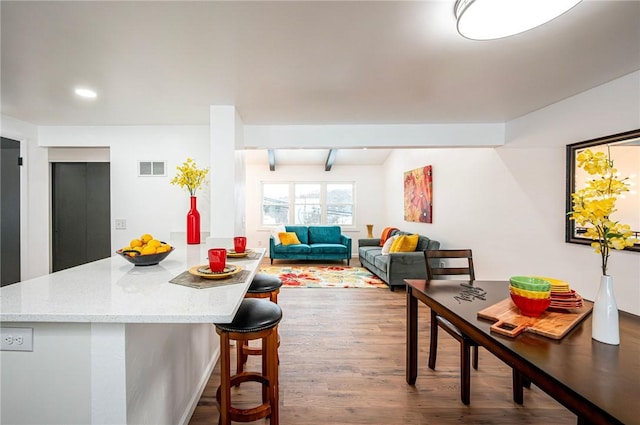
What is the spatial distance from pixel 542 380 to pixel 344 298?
129 inches

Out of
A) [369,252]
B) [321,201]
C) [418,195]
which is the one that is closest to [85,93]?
[369,252]

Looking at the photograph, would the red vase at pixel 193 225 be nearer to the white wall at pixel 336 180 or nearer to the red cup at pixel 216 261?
the red cup at pixel 216 261

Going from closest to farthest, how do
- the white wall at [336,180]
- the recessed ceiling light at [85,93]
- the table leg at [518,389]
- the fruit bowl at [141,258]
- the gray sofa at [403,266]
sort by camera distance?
the fruit bowl at [141,258]
the table leg at [518,389]
the recessed ceiling light at [85,93]
the gray sofa at [403,266]
the white wall at [336,180]

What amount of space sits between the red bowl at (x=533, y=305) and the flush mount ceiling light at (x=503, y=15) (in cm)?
119

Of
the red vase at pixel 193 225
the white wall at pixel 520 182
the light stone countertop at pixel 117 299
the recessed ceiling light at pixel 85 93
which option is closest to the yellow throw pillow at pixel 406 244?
the white wall at pixel 520 182

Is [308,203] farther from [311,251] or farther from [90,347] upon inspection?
[90,347]

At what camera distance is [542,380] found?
0.94 m

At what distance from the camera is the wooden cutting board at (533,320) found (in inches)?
46.4

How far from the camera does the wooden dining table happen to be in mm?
784

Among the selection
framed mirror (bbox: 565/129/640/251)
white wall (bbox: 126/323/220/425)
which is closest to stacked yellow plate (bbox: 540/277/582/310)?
framed mirror (bbox: 565/129/640/251)

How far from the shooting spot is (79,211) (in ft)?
A: 15.2

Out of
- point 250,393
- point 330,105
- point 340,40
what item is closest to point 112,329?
point 250,393

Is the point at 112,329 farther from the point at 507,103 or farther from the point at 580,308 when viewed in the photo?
the point at 507,103

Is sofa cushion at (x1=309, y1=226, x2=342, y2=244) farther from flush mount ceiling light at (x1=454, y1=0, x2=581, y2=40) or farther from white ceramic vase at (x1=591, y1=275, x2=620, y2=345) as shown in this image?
white ceramic vase at (x1=591, y1=275, x2=620, y2=345)
